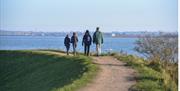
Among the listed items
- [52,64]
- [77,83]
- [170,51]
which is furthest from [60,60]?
[77,83]

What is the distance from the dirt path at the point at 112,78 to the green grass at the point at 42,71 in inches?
12.3

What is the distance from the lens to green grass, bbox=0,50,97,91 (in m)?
17.8

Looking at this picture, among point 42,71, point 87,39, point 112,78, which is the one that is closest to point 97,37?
point 87,39

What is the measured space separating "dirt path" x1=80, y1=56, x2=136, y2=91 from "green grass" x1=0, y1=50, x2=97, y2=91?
31 cm

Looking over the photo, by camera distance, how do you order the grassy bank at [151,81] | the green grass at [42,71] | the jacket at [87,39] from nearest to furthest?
the grassy bank at [151,81] → the green grass at [42,71] → the jacket at [87,39]

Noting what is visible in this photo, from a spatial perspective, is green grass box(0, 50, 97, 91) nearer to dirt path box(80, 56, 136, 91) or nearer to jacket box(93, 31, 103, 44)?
dirt path box(80, 56, 136, 91)

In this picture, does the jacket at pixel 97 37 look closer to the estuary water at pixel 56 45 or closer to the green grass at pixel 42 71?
the green grass at pixel 42 71

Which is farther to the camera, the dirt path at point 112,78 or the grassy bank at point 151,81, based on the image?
the dirt path at point 112,78

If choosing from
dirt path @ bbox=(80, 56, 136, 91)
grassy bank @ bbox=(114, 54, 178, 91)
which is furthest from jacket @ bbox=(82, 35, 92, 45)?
grassy bank @ bbox=(114, 54, 178, 91)

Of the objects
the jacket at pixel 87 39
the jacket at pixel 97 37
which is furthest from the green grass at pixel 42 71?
the jacket at pixel 97 37

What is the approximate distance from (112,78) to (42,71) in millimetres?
8084

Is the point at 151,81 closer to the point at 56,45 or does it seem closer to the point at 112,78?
the point at 112,78

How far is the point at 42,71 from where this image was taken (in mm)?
24484

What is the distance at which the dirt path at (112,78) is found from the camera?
1533cm
